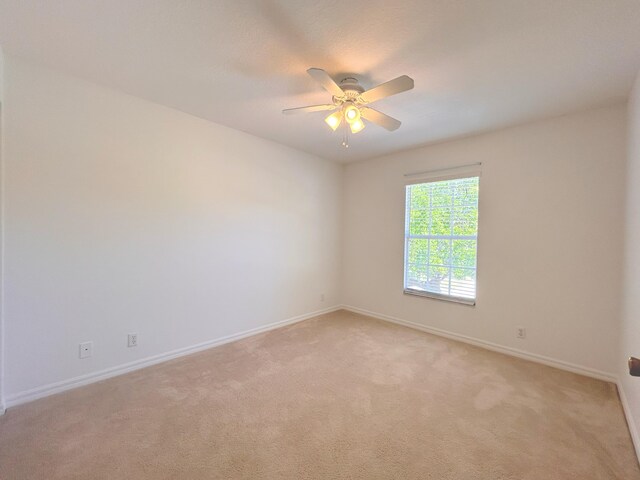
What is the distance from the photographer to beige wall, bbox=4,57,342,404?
2027mm

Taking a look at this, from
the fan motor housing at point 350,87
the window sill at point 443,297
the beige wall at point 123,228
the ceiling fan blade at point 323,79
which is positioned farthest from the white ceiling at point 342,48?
the window sill at point 443,297

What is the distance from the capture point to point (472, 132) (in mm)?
3137

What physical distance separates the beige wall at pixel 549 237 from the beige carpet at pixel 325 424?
1.24 ft

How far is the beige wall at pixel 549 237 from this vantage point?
2.47 metres

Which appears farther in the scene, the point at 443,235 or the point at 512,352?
the point at 443,235

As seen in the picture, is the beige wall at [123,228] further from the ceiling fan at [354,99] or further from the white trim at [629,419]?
the white trim at [629,419]

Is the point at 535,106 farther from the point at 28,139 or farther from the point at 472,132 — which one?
the point at 28,139

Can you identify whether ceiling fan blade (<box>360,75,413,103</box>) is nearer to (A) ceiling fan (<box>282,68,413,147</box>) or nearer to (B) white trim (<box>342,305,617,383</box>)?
(A) ceiling fan (<box>282,68,413,147</box>)

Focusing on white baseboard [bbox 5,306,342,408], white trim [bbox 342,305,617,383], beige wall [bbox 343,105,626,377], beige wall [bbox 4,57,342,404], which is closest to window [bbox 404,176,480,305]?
beige wall [bbox 343,105,626,377]

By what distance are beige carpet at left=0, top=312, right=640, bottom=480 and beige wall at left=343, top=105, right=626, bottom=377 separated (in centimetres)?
38

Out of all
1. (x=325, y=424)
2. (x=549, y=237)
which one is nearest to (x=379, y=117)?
(x=549, y=237)

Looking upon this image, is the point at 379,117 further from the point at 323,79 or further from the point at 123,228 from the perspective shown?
the point at 123,228

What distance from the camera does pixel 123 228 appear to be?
8.07 feet

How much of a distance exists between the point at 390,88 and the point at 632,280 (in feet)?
7.20
